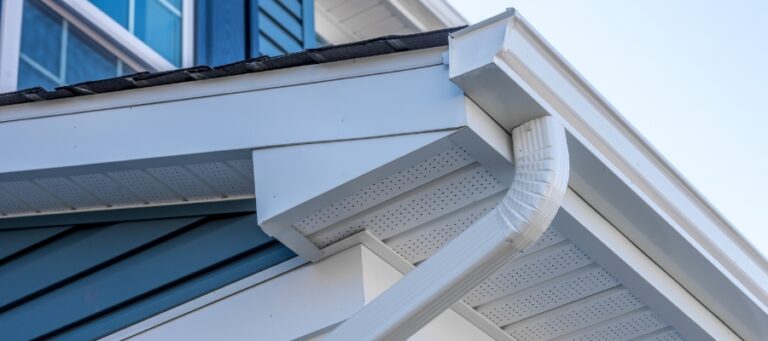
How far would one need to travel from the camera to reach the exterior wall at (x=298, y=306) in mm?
3100

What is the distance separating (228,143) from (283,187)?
219 millimetres

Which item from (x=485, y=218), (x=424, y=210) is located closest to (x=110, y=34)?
(x=424, y=210)

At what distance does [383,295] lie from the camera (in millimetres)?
2879

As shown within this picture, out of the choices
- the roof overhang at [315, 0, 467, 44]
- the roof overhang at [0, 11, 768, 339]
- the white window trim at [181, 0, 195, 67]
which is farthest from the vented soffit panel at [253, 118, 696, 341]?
the roof overhang at [315, 0, 467, 44]

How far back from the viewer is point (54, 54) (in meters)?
4.14

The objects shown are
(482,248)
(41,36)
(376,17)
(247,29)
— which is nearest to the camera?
(482,248)

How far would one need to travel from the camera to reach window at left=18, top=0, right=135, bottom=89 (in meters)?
4.04

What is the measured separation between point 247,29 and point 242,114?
1946 millimetres

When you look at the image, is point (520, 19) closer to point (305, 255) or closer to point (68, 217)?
point (305, 255)

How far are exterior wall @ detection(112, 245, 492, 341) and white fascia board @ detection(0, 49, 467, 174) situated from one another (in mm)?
374

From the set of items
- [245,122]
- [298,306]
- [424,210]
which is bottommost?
[298,306]

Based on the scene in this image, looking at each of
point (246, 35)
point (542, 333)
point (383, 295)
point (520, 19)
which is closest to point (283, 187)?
point (383, 295)

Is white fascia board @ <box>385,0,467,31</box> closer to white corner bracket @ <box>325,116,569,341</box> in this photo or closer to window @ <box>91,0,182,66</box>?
window @ <box>91,0,182,66</box>

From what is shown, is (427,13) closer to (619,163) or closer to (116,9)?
(116,9)
